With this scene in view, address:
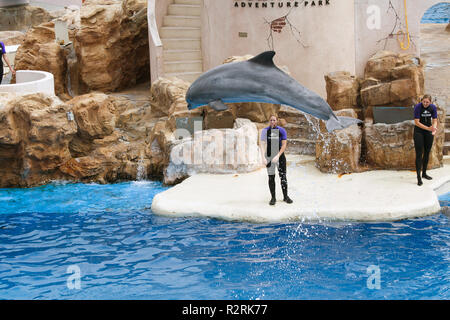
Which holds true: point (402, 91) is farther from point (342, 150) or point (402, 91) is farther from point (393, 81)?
point (342, 150)

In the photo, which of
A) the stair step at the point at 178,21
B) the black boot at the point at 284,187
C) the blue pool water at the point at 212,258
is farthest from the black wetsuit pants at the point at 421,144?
the stair step at the point at 178,21

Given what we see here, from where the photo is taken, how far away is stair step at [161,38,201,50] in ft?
47.8

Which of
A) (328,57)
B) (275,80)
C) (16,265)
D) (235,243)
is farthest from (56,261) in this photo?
(328,57)

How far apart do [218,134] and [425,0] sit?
18.7ft

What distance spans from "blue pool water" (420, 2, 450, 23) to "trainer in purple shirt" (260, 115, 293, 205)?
32552 millimetres

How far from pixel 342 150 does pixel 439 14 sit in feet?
109

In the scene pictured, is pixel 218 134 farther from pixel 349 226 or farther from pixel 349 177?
pixel 349 226

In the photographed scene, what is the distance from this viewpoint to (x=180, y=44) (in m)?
14.6

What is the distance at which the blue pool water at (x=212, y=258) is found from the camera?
6195 millimetres

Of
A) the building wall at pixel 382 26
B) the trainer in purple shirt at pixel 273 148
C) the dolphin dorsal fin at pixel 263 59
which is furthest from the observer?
the building wall at pixel 382 26

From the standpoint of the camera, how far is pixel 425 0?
41.1ft

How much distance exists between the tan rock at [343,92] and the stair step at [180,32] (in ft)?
16.0

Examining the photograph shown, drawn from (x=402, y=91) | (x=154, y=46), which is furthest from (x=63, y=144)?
(x=402, y=91)

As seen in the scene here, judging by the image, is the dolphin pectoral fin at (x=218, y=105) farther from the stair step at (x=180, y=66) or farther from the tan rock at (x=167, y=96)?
the stair step at (x=180, y=66)
